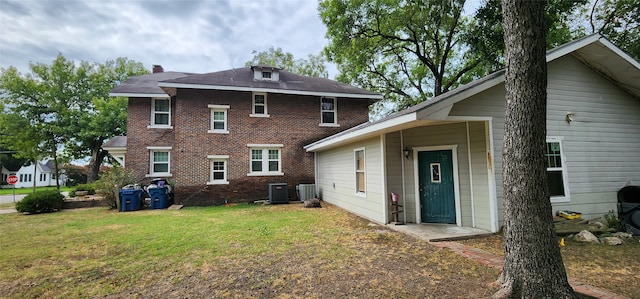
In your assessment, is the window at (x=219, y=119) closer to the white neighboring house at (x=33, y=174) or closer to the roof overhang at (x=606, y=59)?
the roof overhang at (x=606, y=59)

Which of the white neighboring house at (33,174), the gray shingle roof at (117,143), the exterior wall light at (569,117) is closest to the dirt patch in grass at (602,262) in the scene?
the exterior wall light at (569,117)

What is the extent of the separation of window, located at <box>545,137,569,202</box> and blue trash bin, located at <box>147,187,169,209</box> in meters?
13.6

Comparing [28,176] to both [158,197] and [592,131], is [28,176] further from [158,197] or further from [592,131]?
[592,131]

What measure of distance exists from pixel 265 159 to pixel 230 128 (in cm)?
225

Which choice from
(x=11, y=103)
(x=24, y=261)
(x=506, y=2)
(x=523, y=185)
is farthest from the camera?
(x=11, y=103)

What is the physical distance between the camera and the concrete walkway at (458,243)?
3318 millimetres

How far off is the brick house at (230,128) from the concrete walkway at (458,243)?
7.84 meters

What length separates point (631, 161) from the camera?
754cm

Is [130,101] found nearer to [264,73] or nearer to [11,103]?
[264,73]

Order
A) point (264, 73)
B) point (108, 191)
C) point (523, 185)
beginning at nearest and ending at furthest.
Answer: point (523, 185), point (108, 191), point (264, 73)

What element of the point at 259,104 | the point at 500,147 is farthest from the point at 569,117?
the point at 259,104

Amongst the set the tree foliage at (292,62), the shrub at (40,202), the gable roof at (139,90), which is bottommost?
the shrub at (40,202)

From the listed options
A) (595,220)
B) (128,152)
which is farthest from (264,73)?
(595,220)

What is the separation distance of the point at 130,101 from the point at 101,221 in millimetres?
7436
